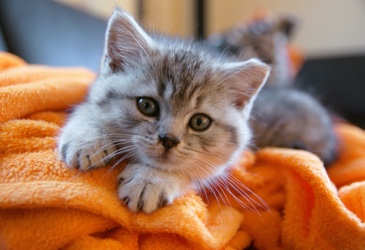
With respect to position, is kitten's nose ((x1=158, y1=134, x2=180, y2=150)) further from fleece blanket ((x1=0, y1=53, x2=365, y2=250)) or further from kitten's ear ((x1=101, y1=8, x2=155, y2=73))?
kitten's ear ((x1=101, y1=8, x2=155, y2=73))

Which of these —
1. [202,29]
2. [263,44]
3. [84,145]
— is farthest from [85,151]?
[202,29]

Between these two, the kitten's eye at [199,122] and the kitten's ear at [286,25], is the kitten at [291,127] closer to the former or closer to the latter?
the kitten's eye at [199,122]

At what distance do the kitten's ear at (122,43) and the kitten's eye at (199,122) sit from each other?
0.79 ft

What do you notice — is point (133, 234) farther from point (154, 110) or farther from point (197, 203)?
point (154, 110)

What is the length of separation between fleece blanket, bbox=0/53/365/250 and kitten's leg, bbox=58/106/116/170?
0.02 meters

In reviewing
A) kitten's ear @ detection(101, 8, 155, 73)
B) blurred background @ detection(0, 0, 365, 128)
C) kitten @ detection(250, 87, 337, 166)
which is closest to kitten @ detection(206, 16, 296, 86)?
blurred background @ detection(0, 0, 365, 128)

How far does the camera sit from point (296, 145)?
130 cm

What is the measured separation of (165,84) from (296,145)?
67cm

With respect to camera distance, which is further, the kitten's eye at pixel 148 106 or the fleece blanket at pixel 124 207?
the kitten's eye at pixel 148 106

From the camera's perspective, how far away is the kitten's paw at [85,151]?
2.53ft

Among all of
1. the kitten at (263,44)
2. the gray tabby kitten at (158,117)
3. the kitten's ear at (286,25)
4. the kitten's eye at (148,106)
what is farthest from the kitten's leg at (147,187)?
the kitten's ear at (286,25)

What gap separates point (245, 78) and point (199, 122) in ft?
0.78

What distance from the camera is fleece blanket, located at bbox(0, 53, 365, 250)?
65 cm

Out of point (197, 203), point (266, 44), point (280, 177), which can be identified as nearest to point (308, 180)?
point (280, 177)
